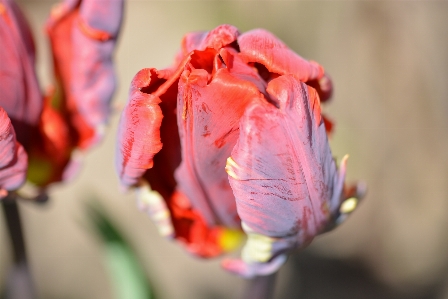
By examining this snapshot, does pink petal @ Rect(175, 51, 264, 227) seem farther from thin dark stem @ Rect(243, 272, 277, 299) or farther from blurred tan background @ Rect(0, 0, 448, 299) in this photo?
blurred tan background @ Rect(0, 0, 448, 299)

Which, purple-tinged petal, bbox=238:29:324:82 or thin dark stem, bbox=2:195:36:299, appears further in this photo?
thin dark stem, bbox=2:195:36:299

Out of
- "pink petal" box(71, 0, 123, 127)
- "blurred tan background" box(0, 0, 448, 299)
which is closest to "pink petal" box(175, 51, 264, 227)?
"pink petal" box(71, 0, 123, 127)

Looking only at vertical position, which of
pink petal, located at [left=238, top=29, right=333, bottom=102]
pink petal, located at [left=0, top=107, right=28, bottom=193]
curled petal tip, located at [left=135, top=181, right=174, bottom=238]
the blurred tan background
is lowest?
the blurred tan background

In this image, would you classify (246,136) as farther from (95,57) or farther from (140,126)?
(95,57)

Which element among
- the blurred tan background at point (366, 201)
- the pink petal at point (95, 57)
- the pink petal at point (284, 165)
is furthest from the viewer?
the blurred tan background at point (366, 201)

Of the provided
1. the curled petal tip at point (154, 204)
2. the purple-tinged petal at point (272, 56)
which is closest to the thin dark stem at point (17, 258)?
the curled petal tip at point (154, 204)

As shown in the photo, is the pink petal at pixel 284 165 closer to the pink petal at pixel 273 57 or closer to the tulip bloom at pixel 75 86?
the pink petal at pixel 273 57
